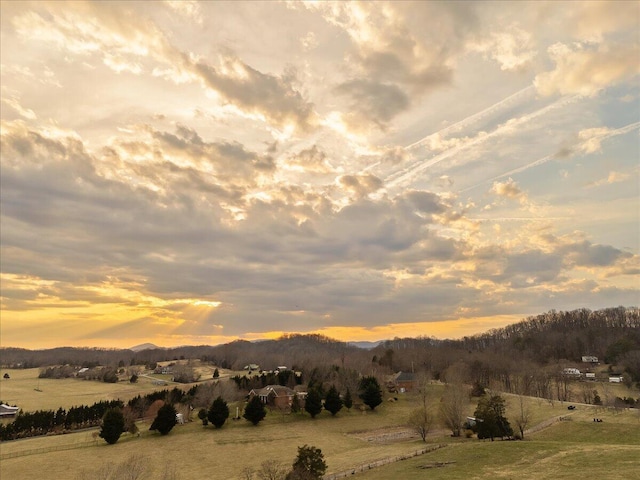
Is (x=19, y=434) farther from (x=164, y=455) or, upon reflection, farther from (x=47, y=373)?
(x=47, y=373)

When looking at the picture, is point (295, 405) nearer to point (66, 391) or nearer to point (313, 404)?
point (313, 404)

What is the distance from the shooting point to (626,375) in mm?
106188

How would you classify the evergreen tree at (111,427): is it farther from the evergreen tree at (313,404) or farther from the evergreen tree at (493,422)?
the evergreen tree at (493,422)

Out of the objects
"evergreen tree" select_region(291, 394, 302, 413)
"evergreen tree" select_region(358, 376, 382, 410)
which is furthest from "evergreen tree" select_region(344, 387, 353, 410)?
"evergreen tree" select_region(291, 394, 302, 413)

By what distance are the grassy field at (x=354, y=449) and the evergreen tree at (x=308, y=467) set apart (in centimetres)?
637

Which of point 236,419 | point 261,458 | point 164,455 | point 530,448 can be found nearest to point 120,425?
point 164,455

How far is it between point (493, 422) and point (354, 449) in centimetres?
1990

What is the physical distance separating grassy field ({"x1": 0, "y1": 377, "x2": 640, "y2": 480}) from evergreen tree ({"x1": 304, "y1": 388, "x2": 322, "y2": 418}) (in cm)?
155

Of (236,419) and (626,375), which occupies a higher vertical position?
(626,375)

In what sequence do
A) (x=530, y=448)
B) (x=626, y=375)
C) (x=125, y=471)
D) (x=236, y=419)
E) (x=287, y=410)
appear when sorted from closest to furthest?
1. (x=125, y=471)
2. (x=530, y=448)
3. (x=236, y=419)
4. (x=287, y=410)
5. (x=626, y=375)

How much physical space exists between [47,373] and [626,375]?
710 feet

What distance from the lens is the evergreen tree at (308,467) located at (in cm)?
3553

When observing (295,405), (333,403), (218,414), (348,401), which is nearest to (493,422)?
(333,403)

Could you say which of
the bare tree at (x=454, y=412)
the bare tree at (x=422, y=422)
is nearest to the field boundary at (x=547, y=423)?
the bare tree at (x=454, y=412)
